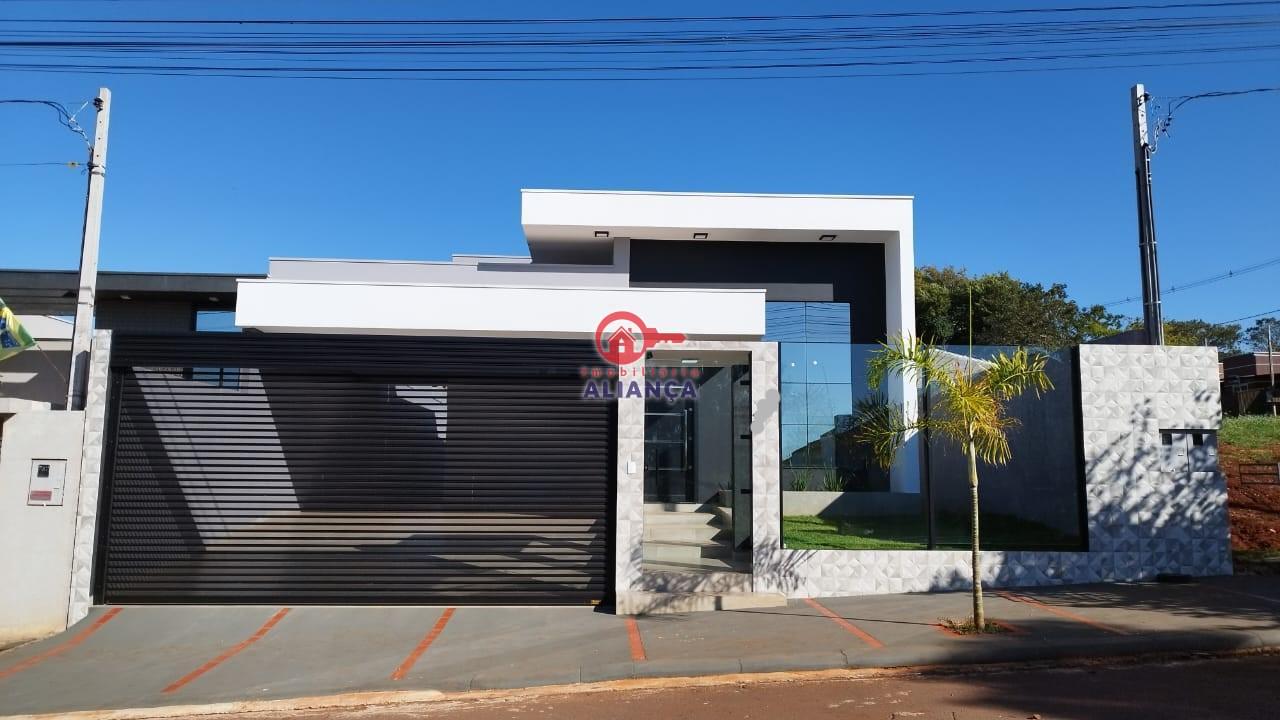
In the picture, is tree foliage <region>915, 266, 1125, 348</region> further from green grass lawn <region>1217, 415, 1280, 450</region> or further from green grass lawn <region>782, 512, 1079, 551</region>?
green grass lawn <region>782, 512, 1079, 551</region>

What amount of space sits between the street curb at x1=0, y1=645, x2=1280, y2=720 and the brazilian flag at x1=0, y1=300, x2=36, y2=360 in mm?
4674

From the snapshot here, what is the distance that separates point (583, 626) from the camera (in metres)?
A: 8.66

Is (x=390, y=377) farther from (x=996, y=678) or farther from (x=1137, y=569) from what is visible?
(x=1137, y=569)

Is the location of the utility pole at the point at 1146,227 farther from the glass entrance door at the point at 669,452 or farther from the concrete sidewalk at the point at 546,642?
the glass entrance door at the point at 669,452

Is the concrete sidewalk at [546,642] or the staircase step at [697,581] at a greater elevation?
the staircase step at [697,581]

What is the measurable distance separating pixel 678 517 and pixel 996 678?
498cm

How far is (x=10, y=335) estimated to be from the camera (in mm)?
9227

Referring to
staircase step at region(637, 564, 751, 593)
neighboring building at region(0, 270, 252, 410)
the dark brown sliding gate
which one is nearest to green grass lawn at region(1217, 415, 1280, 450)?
staircase step at region(637, 564, 751, 593)

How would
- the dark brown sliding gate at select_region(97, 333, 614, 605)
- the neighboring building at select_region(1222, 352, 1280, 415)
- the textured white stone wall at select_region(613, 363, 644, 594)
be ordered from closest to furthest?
the textured white stone wall at select_region(613, 363, 644, 594), the dark brown sliding gate at select_region(97, 333, 614, 605), the neighboring building at select_region(1222, 352, 1280, 415)

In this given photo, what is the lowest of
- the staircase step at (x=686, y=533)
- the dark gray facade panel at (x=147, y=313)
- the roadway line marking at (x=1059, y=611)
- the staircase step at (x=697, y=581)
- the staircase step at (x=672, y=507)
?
the roadway line marking at (x=1059, y=611)

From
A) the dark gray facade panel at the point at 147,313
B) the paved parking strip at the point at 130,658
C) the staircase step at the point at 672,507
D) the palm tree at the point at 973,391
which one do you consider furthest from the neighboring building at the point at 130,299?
the palm tree at the point at 973,391

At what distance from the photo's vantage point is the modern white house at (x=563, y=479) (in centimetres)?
952

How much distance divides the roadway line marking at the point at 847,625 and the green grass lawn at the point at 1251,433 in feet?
34.2

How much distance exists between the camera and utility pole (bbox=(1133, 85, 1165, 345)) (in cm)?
1110
